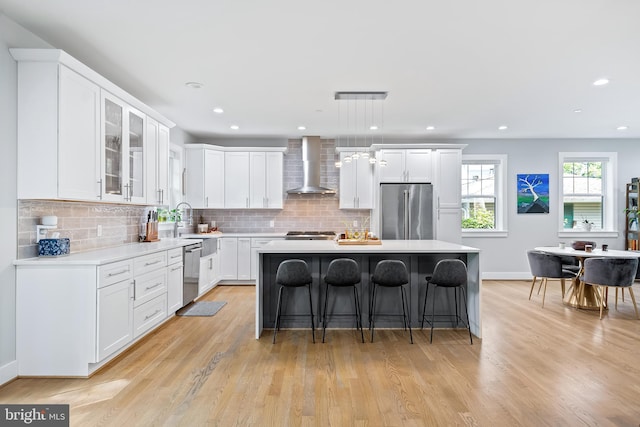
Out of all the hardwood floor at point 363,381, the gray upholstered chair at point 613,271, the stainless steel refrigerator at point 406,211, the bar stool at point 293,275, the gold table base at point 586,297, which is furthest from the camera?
the stainless steel refrigerator at point 406,211

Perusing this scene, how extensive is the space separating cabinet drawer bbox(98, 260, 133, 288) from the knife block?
144cm

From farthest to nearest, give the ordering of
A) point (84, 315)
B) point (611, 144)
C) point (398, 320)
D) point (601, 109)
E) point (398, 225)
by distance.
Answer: point (611, 144) → point (398, 225) → point (601, 109) → point (398, 320) → point (84, 315)

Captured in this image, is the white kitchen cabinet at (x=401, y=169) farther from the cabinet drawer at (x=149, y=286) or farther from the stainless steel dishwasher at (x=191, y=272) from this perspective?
the cabinet drawer at (x=149, y=286)

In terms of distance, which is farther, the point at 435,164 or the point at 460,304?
the point at 435,164

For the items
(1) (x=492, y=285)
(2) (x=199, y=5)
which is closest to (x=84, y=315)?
(2) (x=199, y=5)

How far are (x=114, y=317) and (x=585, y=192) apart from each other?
8.15m

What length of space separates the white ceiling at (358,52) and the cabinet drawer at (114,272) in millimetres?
1910

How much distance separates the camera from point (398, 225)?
621 cm

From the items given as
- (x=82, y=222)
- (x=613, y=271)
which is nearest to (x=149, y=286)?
(x=82, y=222)

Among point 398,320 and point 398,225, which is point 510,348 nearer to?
point 398,320

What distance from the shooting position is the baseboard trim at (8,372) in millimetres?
2591

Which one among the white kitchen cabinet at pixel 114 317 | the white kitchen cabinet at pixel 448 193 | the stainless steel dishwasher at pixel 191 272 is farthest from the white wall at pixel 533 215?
the white kitchen cabinet at pixel 114 317

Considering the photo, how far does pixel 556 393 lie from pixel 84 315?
11.6 feet

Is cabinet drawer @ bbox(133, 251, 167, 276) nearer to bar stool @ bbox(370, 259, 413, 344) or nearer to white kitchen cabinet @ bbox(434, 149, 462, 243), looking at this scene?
bar stool @ bbox(370, 259, 413, 344)
